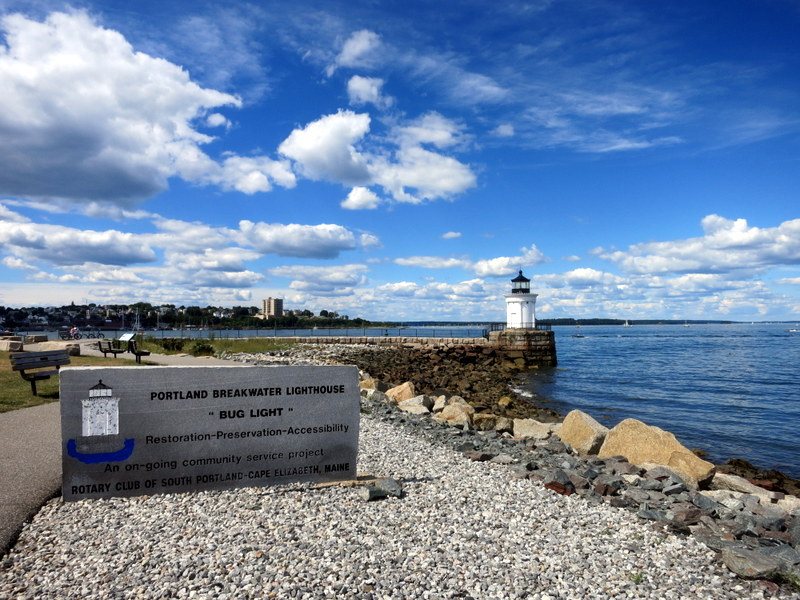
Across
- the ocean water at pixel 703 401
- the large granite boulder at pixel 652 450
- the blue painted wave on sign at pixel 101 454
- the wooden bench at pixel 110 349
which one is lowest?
→ the ocean water at pixel 703 401

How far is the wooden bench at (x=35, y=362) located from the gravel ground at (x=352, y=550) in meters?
8.27

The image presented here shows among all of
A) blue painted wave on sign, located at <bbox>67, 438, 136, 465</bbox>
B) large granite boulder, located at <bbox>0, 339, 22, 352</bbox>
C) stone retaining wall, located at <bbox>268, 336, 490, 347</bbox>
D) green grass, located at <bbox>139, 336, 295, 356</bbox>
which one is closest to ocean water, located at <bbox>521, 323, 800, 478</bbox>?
stone retaining wall, located at <bbox>268, 336, 490, 347</bbox>

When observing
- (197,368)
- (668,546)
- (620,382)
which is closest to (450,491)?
(668,546)

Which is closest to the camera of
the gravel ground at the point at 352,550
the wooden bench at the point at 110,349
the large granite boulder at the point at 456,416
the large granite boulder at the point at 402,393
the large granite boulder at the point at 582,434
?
the gravel ground at the point at 352,550

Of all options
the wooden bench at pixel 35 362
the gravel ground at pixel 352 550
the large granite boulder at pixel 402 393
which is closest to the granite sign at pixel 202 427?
the gravel ground at pixel 352 550

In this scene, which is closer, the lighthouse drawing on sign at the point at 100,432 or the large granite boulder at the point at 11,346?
the lighthouse drawing on sign at the point at 100,432

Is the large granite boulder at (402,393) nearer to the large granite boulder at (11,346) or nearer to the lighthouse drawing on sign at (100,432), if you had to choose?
the lighthouse drawing on sign at (100,432)

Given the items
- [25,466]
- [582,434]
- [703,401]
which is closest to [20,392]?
[25,466]

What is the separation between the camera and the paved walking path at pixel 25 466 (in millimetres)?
5352

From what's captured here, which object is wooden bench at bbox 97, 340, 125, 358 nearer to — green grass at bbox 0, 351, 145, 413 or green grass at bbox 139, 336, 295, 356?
green grass at bbox 139, 336, 295, 356

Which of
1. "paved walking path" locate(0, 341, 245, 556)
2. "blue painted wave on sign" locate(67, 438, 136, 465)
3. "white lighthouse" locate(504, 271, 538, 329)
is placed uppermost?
"white lighthouse" locate(504, 271, 538, 329)

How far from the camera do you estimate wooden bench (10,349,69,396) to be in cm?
1248

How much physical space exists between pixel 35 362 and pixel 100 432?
8757 millimetres

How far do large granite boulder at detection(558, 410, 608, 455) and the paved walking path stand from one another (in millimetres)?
8685
